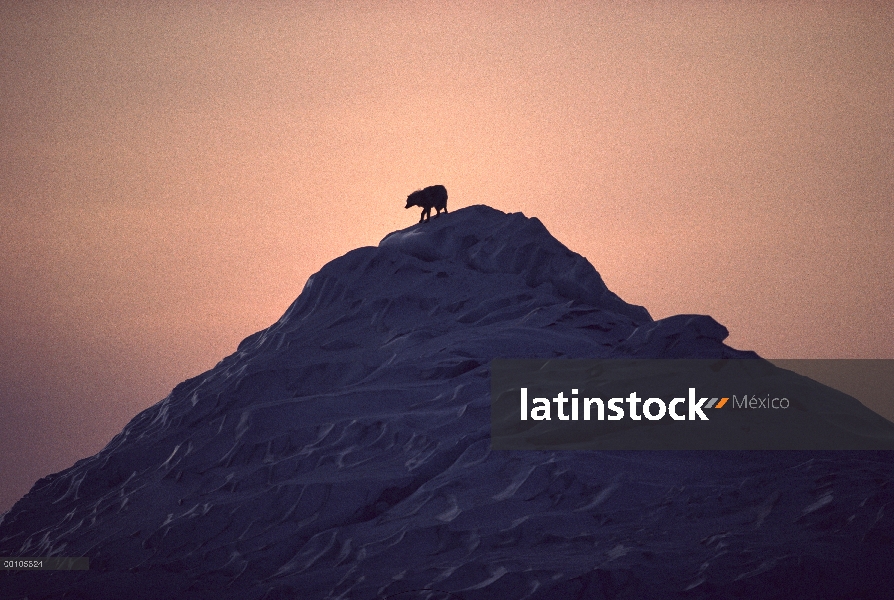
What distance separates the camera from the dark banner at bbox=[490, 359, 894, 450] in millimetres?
30859

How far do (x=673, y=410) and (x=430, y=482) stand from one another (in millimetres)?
7260

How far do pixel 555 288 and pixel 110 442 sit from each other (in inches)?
678

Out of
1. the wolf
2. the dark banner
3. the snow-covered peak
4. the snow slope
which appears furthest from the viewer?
the wolf

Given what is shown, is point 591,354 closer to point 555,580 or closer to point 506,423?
point 506,423

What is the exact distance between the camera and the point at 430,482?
100 ft

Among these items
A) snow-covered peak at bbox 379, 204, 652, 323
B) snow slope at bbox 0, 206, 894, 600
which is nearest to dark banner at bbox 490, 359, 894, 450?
snow slope at bbox 0, 206, 894, 600

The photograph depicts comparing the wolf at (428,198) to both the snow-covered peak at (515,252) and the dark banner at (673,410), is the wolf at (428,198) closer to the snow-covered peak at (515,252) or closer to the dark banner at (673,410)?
the snow-covered peak at (515,252)

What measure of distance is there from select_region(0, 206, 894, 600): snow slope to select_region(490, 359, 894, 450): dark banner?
566 mm

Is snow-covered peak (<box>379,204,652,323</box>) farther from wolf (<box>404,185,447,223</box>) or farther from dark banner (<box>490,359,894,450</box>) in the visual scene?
dark banner (<box>490,359,894,450</box>)

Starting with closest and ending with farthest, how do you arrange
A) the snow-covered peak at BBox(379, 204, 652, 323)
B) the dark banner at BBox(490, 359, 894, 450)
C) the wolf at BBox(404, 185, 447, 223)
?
the dark banner at BBox(490, 359, 894, 450)
the snow-covered peak at BBox(379, 204, 652, 323)
the wolf at BBox(404, 185, 447, 223)

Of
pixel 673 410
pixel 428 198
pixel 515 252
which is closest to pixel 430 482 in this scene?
pixel 673 410

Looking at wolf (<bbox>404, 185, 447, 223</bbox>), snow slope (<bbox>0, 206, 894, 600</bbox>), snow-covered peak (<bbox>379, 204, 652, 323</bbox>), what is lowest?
snow slope (<bbox>0, 206, 894, 600</bbox>)

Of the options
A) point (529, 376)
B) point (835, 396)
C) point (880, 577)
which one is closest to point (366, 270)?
point (529, 376)

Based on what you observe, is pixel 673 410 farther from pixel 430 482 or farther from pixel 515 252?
pixel 515 252
